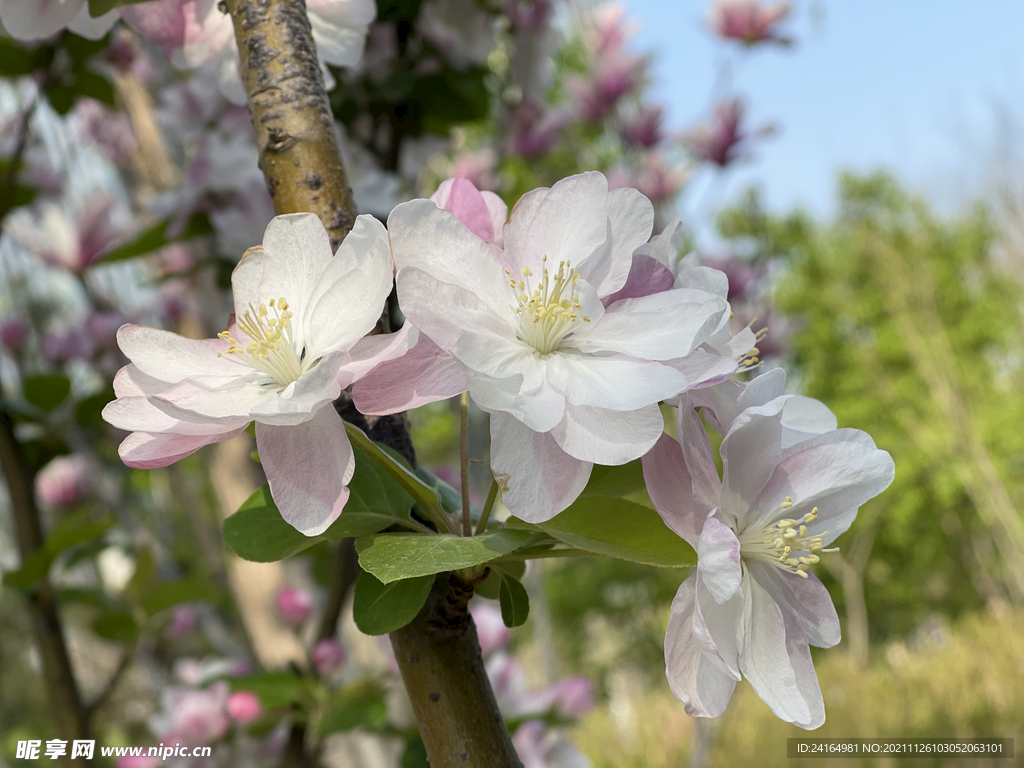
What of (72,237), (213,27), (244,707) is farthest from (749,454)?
(72,237)

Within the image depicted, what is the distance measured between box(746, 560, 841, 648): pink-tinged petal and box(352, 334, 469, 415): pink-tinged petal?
8.7 inches

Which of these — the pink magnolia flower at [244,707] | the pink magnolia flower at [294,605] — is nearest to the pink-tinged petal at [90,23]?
the pink magnolia flower at [244,707]

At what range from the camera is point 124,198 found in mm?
2896

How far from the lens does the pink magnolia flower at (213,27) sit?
691mm

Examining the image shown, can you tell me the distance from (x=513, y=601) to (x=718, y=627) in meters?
0.16

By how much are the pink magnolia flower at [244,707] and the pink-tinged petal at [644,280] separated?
109 centimetres

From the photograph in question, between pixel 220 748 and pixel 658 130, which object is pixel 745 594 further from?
pixel 658 130

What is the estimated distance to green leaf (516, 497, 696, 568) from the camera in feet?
1.35

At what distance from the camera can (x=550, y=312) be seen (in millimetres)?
445

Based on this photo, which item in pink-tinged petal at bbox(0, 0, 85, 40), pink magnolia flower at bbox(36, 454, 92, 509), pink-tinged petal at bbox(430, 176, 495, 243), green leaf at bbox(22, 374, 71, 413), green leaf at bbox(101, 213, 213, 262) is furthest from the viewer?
pink magnolia flower at bbox(36, 454, 92, 509)

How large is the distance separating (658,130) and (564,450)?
2.36 meters

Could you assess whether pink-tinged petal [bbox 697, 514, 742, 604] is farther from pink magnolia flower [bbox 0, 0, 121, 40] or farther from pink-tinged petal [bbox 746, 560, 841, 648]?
pink magnolia flower [bbox 0, 0, 121, 40]

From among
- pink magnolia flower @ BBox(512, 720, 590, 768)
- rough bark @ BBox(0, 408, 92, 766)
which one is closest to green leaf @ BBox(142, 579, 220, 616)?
rough bark @ BBox(0, 408, 92, 766)

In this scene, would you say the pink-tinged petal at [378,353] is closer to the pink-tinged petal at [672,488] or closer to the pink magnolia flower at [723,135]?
the pink-tinged petal at [672,488]
